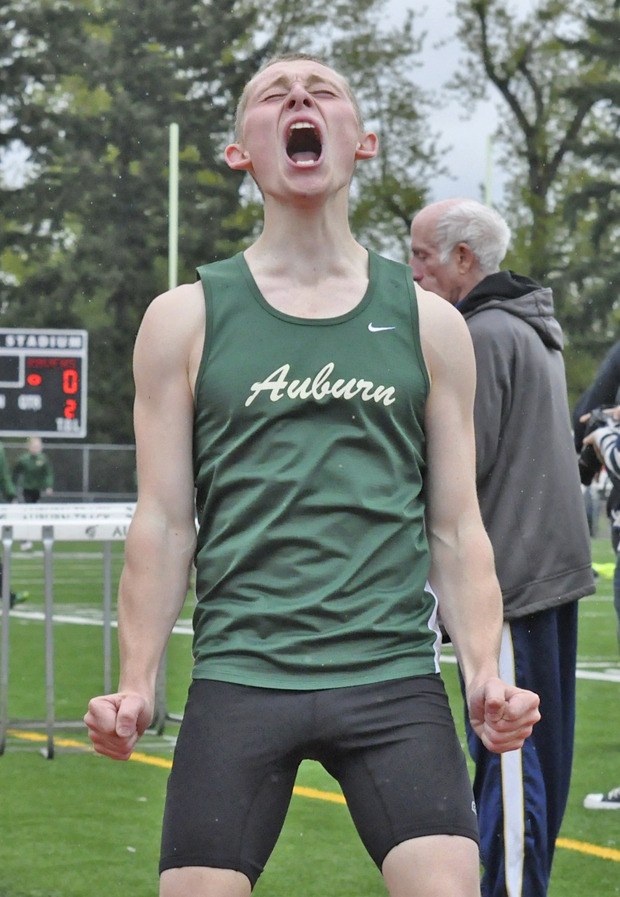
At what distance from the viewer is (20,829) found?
698cm

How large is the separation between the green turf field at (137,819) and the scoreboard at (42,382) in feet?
18.9

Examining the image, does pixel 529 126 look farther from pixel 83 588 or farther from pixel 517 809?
pixel 517 809

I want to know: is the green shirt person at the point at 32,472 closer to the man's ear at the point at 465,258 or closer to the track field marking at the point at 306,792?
the track field marking at the point at 306,792

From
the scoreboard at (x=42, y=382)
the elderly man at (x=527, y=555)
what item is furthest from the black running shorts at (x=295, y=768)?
the scoreboard at (x=42, y=382)

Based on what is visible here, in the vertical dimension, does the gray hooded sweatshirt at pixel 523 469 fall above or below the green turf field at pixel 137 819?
above

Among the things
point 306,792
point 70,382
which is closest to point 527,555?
point 306,792

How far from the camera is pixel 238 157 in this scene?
301 cm

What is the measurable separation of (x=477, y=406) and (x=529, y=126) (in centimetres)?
4523

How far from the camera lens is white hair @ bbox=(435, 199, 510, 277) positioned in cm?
492

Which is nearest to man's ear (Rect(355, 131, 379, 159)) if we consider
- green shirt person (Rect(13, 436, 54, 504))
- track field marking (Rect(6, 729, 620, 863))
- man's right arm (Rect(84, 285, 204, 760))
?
man's right arm (Rect(84, 285, 204, 760))

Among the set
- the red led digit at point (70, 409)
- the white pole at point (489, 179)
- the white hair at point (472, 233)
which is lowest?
the red led digit at point (70, 409)

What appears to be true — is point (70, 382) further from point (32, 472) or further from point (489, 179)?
point (489, 179)

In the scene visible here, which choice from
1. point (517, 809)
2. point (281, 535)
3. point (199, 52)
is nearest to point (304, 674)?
point (281, 535)

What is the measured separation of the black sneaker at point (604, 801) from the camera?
289 inches
